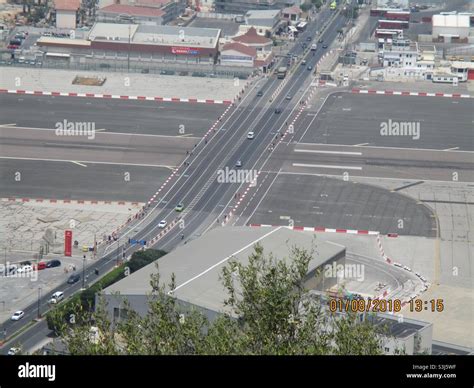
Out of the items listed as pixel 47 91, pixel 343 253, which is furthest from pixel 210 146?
pixel 343 253

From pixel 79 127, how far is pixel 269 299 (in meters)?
42.9

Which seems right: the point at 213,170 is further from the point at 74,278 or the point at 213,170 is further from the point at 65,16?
the point at 65,16

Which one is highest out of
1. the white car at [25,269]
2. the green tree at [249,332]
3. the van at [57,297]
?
the white car at [25,269]

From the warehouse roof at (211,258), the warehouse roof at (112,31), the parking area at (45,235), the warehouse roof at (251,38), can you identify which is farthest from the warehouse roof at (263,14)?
the warehouse roof at (211,258)

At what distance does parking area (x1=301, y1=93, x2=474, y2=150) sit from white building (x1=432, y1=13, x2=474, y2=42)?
42.6 feet

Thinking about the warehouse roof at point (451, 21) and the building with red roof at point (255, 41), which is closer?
the building with red roof at point (255, 41)

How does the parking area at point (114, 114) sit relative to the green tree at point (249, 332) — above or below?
above

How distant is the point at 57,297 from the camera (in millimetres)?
32438

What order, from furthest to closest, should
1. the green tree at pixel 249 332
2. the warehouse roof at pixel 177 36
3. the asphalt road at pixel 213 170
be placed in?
the warehouse roof at pixel 177 36, the asphalt road at pixel 213 170, the green tree at pixel 249 332

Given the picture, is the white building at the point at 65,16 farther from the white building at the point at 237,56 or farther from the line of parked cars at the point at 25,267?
the line of parked cars at the point at 25,267

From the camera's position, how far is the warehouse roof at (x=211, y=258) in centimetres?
2892

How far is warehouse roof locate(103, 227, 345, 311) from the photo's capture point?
28.9m

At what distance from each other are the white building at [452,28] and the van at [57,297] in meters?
42.7
